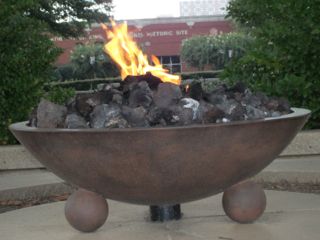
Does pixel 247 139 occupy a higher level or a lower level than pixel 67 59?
higher

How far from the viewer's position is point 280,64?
737cm

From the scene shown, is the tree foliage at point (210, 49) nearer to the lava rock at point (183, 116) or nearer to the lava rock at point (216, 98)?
the lava rock at point (216, 98)

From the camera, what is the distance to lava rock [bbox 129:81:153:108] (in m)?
3.62

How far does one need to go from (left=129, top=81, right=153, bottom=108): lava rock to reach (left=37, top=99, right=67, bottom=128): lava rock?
42 centimetres

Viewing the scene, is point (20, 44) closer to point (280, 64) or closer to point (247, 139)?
point (280, 64)

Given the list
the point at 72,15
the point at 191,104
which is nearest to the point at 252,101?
the point at 191,104

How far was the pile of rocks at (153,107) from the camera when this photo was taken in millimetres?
3377

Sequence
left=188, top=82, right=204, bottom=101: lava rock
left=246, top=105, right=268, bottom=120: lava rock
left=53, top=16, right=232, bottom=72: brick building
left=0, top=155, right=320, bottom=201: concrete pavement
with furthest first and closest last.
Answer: left=53, top=16, right=232, bottom=72: brick building
left=0, top=155, right=320, bottom=201: concrete pavement
left=188, top=82, right=204, bottom=101: lava rock
left=246, top=105, right=268, bottom=120: lava rock

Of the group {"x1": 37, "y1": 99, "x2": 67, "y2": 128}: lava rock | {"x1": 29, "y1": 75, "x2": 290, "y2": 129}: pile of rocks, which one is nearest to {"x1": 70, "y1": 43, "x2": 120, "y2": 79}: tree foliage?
{"x1": 29, "y1": 75, "x2": 290, "y2": 129}: pile of rocks

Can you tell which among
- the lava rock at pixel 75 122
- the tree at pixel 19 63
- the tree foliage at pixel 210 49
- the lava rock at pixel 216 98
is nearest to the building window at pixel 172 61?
the tree foliage at pixel 210 49

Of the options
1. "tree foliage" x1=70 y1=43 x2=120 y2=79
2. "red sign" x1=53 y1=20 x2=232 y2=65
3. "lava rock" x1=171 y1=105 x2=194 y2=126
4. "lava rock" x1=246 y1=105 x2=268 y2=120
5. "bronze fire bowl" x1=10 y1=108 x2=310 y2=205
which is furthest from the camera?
"red sign" x1=53 y1=20 x2=232 y2=65

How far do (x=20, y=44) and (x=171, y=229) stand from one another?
427cm

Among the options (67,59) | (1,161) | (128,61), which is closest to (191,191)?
(128,61)

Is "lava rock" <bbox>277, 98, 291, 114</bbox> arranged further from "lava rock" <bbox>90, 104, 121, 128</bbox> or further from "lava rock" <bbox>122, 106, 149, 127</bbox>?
"lava rock" <bbox>90, 104, 121, 128</bbox>
